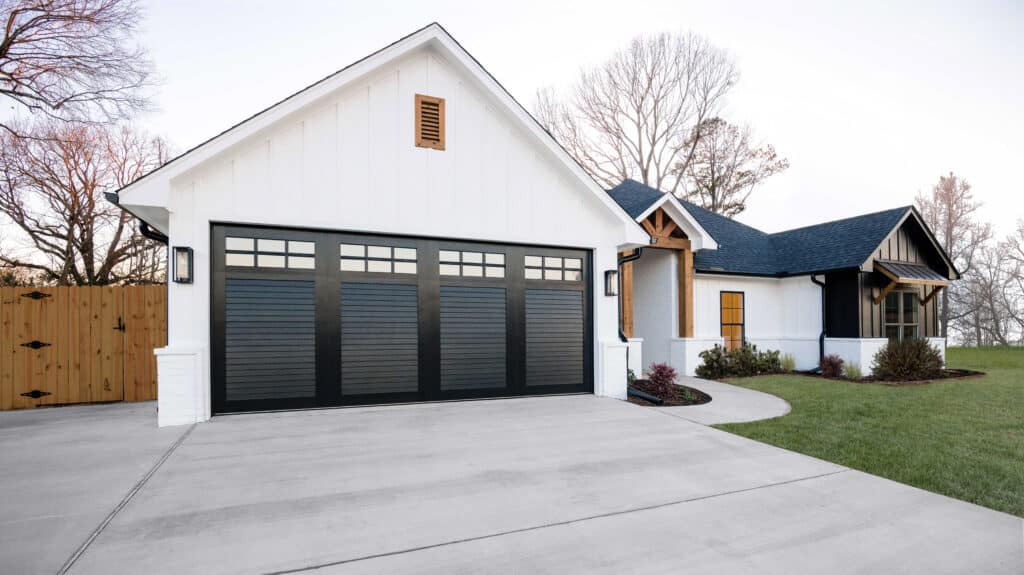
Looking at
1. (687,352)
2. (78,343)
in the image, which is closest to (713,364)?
(687,352)

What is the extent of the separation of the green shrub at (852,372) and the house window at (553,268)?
895 centimetres

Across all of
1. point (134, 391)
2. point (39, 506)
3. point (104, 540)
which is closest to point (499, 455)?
point (104, 540)

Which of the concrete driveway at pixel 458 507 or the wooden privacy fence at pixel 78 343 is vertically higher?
the wooden privacy fence at pixel 78 343

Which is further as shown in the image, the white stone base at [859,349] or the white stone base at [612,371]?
the white stone base at [859,349]

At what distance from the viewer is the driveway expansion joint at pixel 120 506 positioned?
2643mm

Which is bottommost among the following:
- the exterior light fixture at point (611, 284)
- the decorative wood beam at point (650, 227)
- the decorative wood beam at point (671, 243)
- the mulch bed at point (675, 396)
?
the mulch bed at point (675, 396)

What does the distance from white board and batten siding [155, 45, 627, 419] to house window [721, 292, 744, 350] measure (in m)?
6.48

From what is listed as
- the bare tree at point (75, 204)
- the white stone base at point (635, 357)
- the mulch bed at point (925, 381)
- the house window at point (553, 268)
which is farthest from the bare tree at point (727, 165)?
the bare tree at point (75, 204)

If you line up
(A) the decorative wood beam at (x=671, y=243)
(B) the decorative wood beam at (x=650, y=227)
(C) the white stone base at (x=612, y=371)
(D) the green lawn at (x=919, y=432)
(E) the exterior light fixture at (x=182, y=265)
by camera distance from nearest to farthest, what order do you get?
(D) the green lawn at (x=919, y=432) → (E) the exterior light fixture at (x=182, y=265) → (C) the white stone base at (x=612, y=371) → (B) the decorative wood beam at (x=650, y=227) → (A) the decorative wood beam at (x=671, y=243)

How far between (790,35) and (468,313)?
523 inches

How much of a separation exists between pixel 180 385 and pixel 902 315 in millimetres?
17397

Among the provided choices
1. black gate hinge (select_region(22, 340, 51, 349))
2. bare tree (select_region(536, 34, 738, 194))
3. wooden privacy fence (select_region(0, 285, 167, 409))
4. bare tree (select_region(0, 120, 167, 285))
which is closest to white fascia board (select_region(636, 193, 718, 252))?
wooden privacy fence (select_region(0, 285, 167, 409))

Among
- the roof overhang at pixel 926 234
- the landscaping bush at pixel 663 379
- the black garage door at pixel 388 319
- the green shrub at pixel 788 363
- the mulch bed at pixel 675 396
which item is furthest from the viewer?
the green shrub at pixel 788 363

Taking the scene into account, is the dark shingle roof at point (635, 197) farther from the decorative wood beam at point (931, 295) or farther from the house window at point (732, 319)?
the decorative wood beam at point (931, 295)
